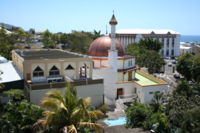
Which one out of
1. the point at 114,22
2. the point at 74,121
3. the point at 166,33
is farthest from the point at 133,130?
the point at 166,33

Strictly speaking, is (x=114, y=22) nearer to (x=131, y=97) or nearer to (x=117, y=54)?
(x=117, y=54)

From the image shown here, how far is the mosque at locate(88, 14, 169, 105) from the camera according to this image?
107ft

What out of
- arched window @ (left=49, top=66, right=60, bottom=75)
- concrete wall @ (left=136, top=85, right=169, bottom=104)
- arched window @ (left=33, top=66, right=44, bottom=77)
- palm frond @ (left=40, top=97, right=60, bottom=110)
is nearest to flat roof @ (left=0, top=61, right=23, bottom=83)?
arched window @ (left=33, top=66, right=44, bottom=77)

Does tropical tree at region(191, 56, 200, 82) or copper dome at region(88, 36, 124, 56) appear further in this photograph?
tropical tree at region(191, 56, 200, 82)

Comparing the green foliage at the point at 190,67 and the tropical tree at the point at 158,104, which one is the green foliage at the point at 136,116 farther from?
the green foliage at the point at 190,67

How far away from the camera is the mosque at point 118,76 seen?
3275 cm

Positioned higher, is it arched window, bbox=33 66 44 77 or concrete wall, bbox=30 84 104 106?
arched window, bbox=33 66 44 77

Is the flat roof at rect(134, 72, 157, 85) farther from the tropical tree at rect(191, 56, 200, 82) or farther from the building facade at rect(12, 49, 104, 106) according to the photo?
the tropical tree at rect(191, 56, 200, 82)

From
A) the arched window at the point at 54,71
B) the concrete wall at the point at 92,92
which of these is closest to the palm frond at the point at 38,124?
the concrete wall at the point at 92,92

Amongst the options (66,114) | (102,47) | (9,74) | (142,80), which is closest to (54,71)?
(9,74)

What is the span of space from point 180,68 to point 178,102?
83.5ft

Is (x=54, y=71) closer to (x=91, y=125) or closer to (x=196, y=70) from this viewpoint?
(x=91, y=125)

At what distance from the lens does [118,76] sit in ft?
117

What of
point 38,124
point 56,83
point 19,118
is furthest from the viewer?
point 56,83
